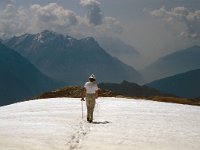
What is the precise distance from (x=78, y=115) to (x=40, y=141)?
918cm

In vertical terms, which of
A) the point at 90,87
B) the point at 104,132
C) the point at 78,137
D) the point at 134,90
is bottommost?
the point at 78,137

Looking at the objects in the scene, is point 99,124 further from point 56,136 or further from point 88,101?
point 56,136

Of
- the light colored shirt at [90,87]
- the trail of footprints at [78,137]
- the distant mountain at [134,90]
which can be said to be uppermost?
the distant mountain at [134,90]

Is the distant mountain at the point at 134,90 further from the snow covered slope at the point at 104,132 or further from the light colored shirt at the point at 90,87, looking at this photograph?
the light colored shirt at the point at 90,87

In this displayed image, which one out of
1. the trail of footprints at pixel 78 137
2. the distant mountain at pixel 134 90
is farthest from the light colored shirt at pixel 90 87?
the distant mountain at pixel 134 90

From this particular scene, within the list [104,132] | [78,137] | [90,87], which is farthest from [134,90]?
[78,137]

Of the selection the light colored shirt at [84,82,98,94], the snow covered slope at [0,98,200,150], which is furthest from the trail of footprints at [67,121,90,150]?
the light colored shirt at [84,82,98,94]

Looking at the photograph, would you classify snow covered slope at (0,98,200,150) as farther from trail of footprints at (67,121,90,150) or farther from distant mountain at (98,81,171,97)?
distant mountain at (98,81,171,97)

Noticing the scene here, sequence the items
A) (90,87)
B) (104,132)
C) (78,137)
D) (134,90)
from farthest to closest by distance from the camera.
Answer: (134,90), (90,87), (104,132), (78,137)

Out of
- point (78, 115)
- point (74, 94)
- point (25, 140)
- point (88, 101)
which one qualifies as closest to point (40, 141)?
point (25, 140)

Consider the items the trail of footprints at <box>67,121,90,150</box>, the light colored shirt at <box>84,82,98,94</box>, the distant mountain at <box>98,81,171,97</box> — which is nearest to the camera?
the trail of footprints at <box>67,121,90,150</box>

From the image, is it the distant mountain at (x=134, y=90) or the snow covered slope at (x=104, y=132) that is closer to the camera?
the snow covered slope at (x=104, y=132)

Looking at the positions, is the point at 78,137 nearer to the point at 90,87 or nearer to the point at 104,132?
the point at 104,132

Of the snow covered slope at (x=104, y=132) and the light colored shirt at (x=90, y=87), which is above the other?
the light colored shirt at (x=90, y=87)
